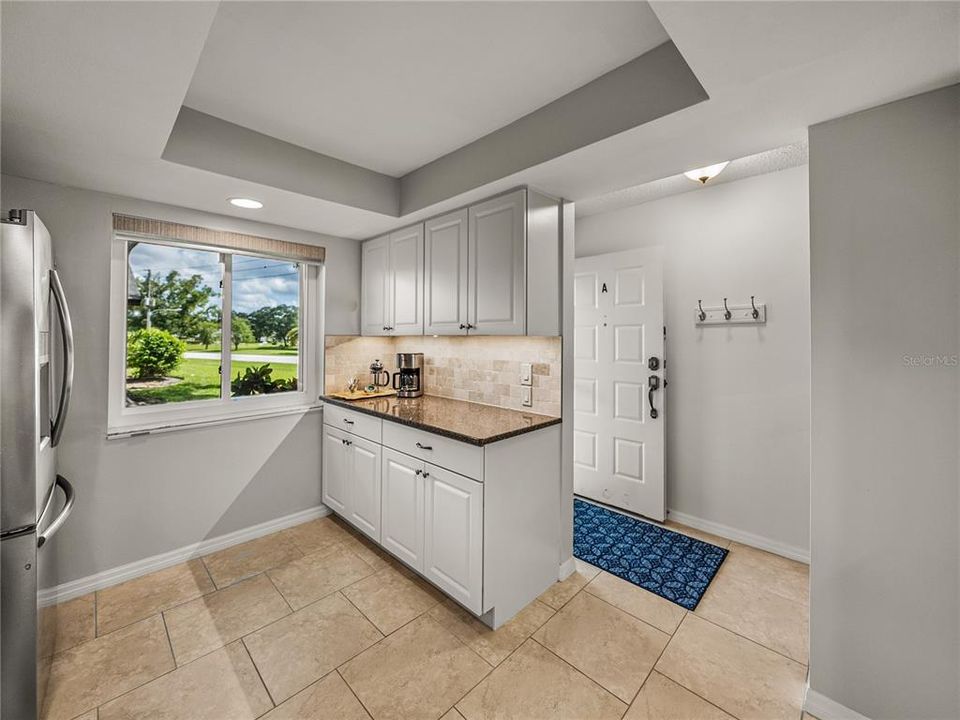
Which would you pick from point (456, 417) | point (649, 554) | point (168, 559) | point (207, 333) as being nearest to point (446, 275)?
point (456, 417)

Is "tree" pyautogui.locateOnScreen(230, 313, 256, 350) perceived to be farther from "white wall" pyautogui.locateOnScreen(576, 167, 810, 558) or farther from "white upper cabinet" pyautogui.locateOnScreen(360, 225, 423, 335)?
"white wall" pyautogui.locateOnScreen(576, 167, 810, 558)

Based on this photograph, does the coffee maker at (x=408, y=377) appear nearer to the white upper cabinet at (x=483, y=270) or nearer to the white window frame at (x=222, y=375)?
→ the white upper cabinet at (x=483, y=270)

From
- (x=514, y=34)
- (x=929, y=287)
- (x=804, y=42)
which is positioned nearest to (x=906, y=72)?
(x=804, y=42)

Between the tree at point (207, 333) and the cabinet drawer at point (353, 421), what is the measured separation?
2.93 ft

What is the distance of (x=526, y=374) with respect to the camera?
259 centimetres

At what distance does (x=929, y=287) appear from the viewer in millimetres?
1338

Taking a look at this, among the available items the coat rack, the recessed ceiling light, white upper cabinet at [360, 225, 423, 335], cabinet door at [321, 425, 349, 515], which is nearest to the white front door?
the coat rack

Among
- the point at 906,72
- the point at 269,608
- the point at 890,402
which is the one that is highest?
the point at 906,72

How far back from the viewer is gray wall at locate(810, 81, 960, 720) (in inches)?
52.2

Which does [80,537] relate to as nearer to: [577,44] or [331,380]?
[331,380]

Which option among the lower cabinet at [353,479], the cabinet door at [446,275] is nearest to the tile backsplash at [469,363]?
the cabinet door at [446,275]

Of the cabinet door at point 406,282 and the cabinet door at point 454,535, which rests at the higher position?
the cabinet door at point 406,282

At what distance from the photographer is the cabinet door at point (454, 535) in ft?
6.44

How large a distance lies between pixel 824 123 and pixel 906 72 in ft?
0.88
